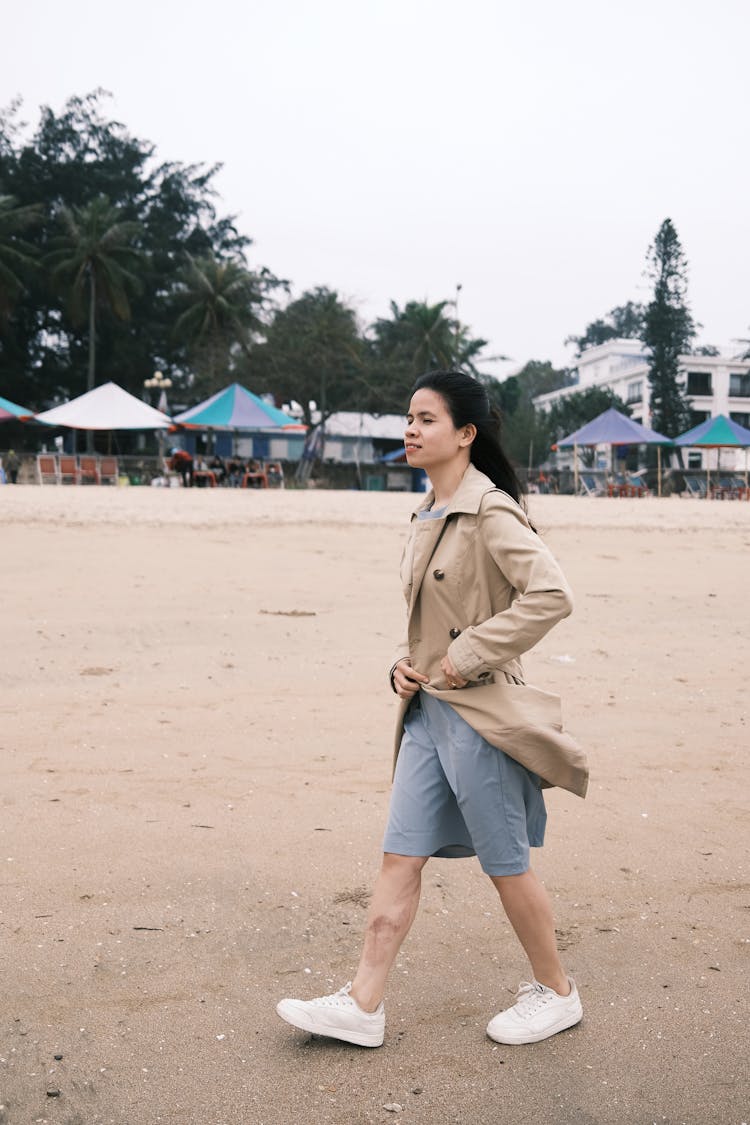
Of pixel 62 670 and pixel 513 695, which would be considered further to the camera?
pixel 62 670

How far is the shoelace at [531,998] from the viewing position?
270cm

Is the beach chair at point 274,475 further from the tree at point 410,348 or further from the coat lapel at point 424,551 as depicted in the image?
the coat lapel at point 424,551

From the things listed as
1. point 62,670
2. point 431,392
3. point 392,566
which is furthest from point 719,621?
point 431,392

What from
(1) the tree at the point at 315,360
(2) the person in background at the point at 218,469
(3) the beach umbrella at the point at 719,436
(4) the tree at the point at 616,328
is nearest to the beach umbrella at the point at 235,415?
(2) the person in background at the point at 218,469

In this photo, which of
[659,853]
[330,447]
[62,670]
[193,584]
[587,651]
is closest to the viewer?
[659,853]

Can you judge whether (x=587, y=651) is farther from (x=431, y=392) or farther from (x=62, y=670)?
(x=431, y=392)

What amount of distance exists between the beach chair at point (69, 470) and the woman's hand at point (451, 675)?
2647 centimetres

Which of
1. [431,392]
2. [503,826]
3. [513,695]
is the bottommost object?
[503,826]

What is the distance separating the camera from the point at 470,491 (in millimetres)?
2646

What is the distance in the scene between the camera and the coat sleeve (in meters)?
2.48

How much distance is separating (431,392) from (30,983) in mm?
1909

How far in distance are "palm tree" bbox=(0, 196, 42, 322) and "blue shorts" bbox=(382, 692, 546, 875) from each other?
46.0 metres

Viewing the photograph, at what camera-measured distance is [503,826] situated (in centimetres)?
257

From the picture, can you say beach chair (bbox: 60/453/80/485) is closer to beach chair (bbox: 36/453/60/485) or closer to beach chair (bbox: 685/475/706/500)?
beach chair (bbox: 36/453/60/485)
